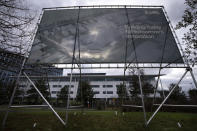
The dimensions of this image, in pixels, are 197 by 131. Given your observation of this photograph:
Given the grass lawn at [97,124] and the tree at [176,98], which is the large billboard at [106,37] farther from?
the tree at [176,98]

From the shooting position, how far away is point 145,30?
5773mm

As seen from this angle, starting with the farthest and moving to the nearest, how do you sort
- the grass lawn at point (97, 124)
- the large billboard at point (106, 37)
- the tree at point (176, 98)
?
the tree at point (176, 98) < the large billboard at point (106, 37) < the grass lawn at point (97, 124)

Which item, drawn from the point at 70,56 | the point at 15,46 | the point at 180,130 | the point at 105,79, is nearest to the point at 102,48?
the point at 70,56

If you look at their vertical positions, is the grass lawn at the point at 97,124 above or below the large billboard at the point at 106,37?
below

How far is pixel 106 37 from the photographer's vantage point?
580 centimetres

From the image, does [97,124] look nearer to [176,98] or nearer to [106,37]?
[106,37]

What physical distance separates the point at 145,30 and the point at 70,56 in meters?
3.53

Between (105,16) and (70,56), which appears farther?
(105,16)

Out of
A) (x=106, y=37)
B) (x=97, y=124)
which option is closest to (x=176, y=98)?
(x=106, y=37)

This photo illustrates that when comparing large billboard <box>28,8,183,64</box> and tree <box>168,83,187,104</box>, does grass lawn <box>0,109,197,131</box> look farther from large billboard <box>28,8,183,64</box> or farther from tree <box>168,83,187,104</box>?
tree <box>168,83,187,104</box>

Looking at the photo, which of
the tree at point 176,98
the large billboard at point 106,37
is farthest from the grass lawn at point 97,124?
the tree at point 176,98

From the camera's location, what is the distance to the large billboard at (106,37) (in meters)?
5.32

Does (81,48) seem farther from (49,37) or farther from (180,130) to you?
(180,130)

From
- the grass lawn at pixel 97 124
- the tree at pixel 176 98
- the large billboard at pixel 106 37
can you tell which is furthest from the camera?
the tree at pixel 176 98
